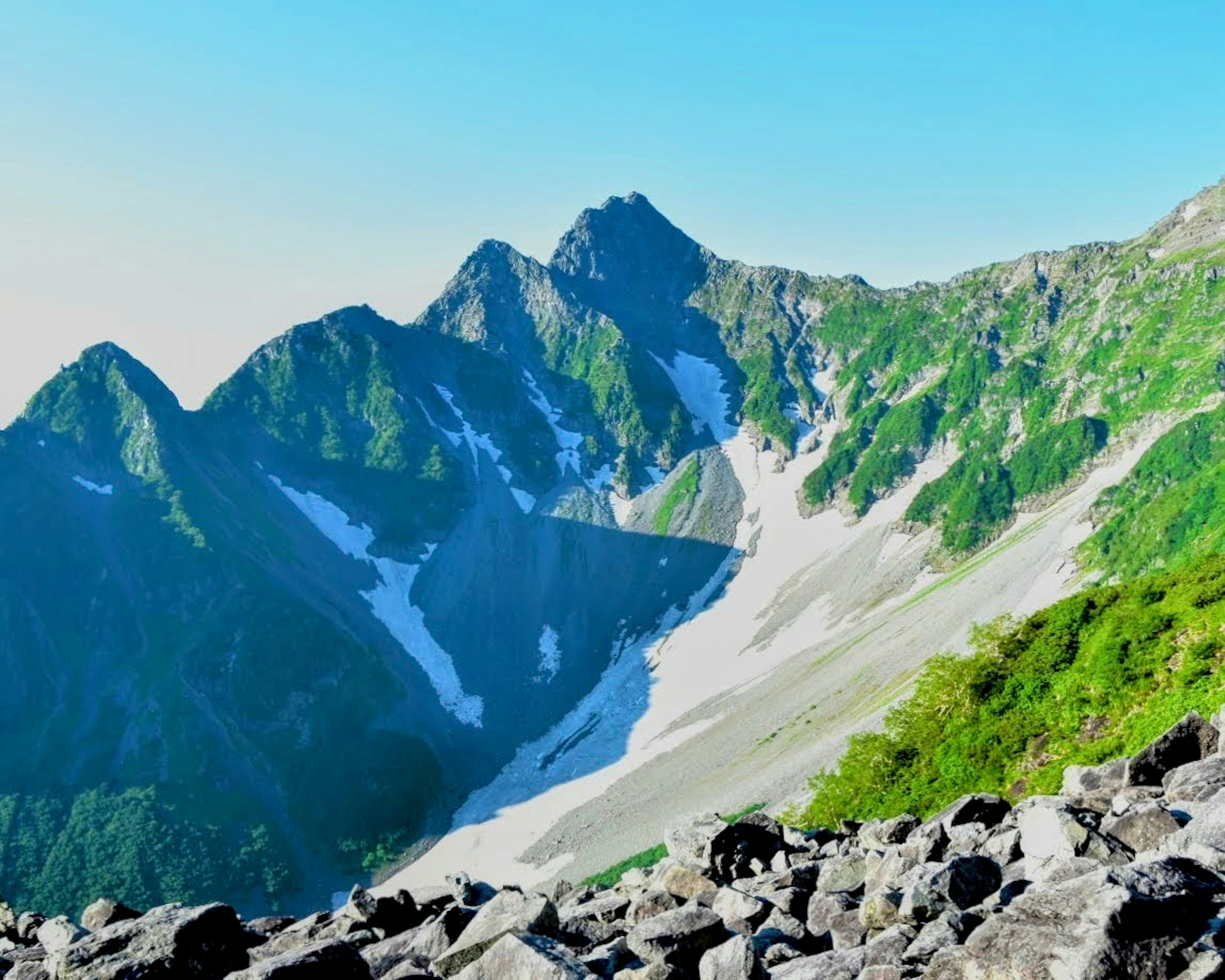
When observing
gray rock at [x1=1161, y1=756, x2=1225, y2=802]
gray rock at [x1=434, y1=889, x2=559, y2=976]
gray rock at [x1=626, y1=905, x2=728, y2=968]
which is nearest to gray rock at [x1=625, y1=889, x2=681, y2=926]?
gray rock at [x1=434, y1=889, x2=559, y2=976]

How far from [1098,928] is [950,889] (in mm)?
4792

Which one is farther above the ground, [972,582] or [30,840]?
[30,840]

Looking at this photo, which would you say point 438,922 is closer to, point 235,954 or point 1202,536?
point 235,954

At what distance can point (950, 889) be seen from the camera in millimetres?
15344

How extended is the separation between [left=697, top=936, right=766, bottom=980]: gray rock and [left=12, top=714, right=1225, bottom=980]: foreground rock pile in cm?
3

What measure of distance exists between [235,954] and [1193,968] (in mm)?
15716

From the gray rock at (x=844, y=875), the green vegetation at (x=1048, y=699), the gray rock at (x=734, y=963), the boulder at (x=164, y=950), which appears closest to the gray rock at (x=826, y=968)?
the gray rock at (x=734, y=963)

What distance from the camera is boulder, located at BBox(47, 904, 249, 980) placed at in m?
15.7

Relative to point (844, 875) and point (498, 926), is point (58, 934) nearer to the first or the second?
point (498, 926)

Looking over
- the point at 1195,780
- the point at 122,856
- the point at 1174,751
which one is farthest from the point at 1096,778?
the point at 122,856

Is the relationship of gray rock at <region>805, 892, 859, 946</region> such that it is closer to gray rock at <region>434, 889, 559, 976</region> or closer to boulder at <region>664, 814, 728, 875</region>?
gray rock at <region>434, 889, 559, 976</region>

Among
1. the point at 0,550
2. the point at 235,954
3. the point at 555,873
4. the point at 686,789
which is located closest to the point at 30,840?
the point at 0,550

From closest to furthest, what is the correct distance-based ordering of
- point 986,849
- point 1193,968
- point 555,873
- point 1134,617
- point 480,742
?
point 1193,968, point 986,849, point 1134,617, point 555,873, point 480,742

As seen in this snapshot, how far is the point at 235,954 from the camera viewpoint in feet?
55.8
